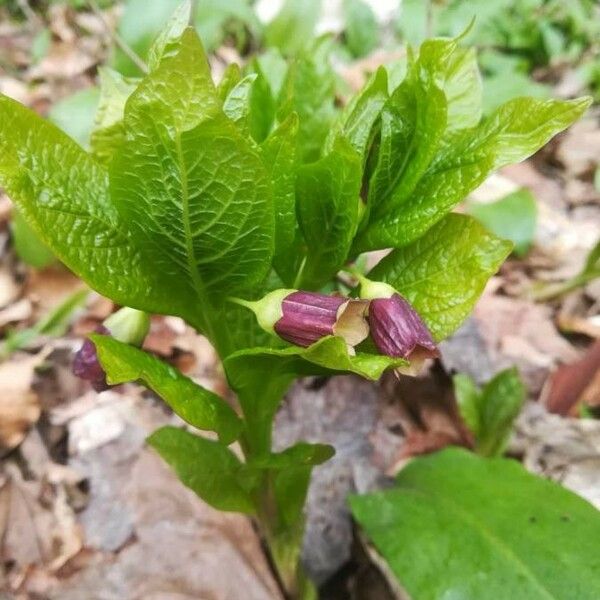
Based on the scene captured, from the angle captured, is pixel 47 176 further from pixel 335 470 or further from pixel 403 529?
pixel 335 470

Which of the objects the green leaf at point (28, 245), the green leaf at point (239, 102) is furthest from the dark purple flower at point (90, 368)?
the green leaf at point (28, 245)

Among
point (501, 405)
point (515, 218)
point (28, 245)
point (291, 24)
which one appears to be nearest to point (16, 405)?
point (28, 245)

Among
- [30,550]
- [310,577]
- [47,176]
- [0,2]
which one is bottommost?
[310,577]

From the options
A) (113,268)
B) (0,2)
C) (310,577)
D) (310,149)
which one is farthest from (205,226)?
(0,2)

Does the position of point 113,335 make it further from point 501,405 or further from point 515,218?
point 515,218

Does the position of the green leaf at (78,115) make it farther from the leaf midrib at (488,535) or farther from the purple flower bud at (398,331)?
the purple flower bud at (398,331)

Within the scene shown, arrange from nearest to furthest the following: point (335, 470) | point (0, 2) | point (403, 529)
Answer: point (403, 529) < point (335, 470) < point (0, 2)

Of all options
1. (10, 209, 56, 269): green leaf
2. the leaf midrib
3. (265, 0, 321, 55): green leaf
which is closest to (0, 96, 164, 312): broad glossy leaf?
the leaf midrib
